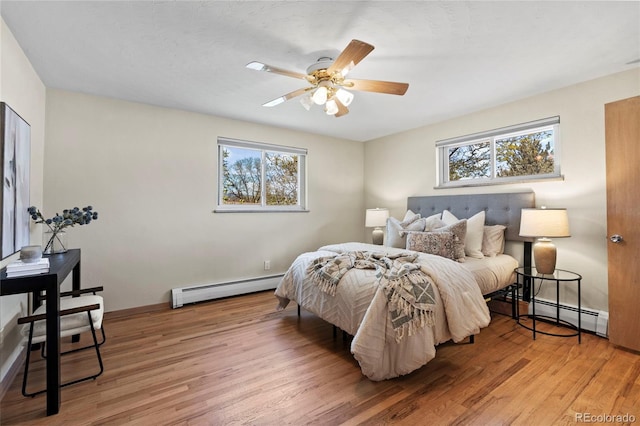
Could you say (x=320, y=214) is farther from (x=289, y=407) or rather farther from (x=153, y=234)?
(x=289, y=407)

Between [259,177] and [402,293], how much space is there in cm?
290

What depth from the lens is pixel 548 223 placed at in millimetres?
2584

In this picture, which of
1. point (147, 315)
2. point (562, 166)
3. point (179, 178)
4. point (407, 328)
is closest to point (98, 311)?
point (147, 315)

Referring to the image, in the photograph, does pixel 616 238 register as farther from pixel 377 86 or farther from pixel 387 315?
pixel 377 86

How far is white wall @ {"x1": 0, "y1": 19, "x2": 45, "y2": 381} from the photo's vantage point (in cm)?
185

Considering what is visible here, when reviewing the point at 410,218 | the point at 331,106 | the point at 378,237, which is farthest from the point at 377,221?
the point at 331,106

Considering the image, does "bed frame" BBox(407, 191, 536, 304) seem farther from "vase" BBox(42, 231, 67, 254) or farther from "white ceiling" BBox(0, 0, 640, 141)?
"vase" BBox(42, 231, 67, 254)

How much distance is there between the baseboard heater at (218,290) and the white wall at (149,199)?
11 cm

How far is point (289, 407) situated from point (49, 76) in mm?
3417

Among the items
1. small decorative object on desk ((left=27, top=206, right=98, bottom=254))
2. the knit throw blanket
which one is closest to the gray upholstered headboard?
the knit throw blanket

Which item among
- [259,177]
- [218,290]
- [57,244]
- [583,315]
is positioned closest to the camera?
[57,244]

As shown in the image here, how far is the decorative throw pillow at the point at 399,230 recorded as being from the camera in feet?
10.9

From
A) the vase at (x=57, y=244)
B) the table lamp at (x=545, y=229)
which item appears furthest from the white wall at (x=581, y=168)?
the vase at (x=57, y=244)

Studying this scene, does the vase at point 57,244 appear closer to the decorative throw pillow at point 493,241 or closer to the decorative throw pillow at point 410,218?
the decorative throw pillow at point 410,218
